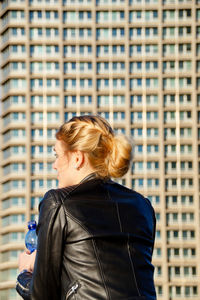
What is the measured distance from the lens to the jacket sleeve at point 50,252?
101 inches

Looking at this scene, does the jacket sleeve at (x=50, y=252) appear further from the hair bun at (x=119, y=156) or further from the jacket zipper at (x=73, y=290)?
the hair bun at (x=119, y=156)

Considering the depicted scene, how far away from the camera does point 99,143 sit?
2.81m

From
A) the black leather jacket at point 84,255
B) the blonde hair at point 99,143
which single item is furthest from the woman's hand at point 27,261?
the blonde hair at point 99,143

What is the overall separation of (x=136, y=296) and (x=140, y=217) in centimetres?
40

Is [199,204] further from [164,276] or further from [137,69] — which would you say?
[137,69]

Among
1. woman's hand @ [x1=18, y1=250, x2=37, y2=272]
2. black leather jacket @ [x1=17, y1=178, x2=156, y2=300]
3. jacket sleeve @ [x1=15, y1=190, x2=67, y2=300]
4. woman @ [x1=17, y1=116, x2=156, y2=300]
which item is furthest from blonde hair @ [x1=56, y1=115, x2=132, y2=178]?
woman's hand @ [x1=18, y1=250, x2=37, y2=272]

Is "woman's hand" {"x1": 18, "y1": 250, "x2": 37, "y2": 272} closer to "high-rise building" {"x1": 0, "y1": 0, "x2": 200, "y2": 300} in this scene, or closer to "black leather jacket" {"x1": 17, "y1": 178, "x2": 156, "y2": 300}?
"black leather jacket" {"x1": 17, "y1": 178, "x2": 156, "y2": 300}

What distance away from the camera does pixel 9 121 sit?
106312 mm

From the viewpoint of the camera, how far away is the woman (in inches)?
99.7

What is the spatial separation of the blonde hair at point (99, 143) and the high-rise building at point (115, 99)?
98624 mm

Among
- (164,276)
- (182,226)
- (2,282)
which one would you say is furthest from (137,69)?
(2,282)

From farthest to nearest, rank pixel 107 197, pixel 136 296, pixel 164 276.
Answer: pixel 164 276, pixel 107 197, pixel 136 296

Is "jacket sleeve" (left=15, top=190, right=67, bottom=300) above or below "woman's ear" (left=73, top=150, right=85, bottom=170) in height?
below

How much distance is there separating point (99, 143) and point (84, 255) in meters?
0.52
